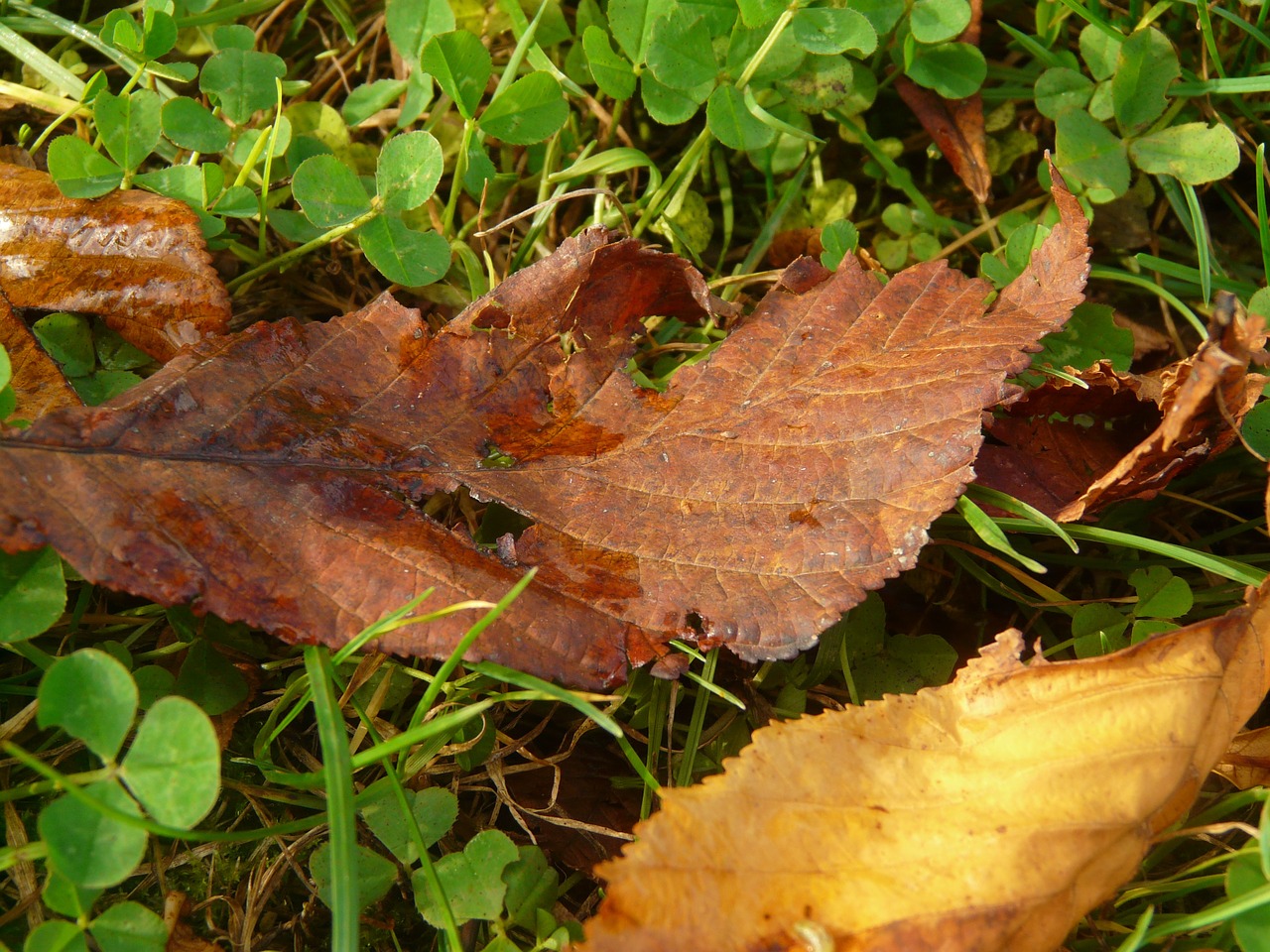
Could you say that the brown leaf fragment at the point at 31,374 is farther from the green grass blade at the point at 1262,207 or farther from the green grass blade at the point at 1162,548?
the green grass blade at the point at 1262,207

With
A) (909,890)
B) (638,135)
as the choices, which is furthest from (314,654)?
(638,135)

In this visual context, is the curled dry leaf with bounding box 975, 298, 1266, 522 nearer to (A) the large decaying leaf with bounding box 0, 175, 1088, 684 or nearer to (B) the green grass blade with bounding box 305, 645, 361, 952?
(A) the large decaying leaf with bounding box 0, 175, 1088, 684

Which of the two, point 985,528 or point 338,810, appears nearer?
point 338,810

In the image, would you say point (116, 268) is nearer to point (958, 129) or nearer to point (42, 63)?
point (42, 63)

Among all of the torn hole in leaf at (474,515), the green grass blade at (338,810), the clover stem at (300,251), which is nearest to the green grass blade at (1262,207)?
the torn hole in leaf at (474,515)

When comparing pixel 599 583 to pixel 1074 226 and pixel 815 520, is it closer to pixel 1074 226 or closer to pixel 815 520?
pixel 815 520

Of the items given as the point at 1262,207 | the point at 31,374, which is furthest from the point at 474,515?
the point at 1262,207

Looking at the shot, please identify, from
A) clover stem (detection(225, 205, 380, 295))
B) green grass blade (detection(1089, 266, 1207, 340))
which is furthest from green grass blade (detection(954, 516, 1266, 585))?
clover stem (detection(225, 205, 380, 295))
